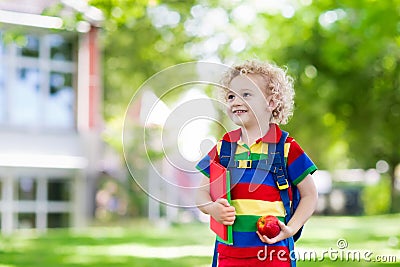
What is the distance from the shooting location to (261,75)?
9.26ft

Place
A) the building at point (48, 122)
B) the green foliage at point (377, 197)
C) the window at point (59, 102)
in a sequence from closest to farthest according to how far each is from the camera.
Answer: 1. the building at point (48, 122)
2. the window at point (59, 102)
3. the green foliage at point (377, 197)

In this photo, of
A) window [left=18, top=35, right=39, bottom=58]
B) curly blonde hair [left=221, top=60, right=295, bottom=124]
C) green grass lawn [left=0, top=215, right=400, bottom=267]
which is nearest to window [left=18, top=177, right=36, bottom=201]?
window [left=18, top=35, right=39, bottom=58]

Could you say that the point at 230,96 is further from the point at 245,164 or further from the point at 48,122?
the point at 48,122

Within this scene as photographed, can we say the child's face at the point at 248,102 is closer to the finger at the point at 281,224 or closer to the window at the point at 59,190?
the finger at the point at 281,224

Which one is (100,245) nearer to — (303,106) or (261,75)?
(261,75)

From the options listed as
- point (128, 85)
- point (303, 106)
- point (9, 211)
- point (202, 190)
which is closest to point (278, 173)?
point (202, 190)

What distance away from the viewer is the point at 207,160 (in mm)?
2736

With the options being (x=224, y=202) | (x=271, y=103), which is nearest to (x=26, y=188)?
(x=271, y=103)

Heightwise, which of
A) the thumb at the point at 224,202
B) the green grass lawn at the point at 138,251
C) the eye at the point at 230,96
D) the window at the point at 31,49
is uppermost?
the window at the point at 31,49

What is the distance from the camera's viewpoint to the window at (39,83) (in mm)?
17797

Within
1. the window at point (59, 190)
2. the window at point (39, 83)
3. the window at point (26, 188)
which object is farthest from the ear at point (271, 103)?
the window at point (59, 190)

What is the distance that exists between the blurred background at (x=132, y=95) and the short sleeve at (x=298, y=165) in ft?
23.1

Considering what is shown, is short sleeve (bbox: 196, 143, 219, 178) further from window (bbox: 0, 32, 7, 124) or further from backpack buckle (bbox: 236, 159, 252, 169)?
window (bbox: 0, 32, 7, 124)

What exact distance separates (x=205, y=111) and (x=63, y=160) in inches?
626
